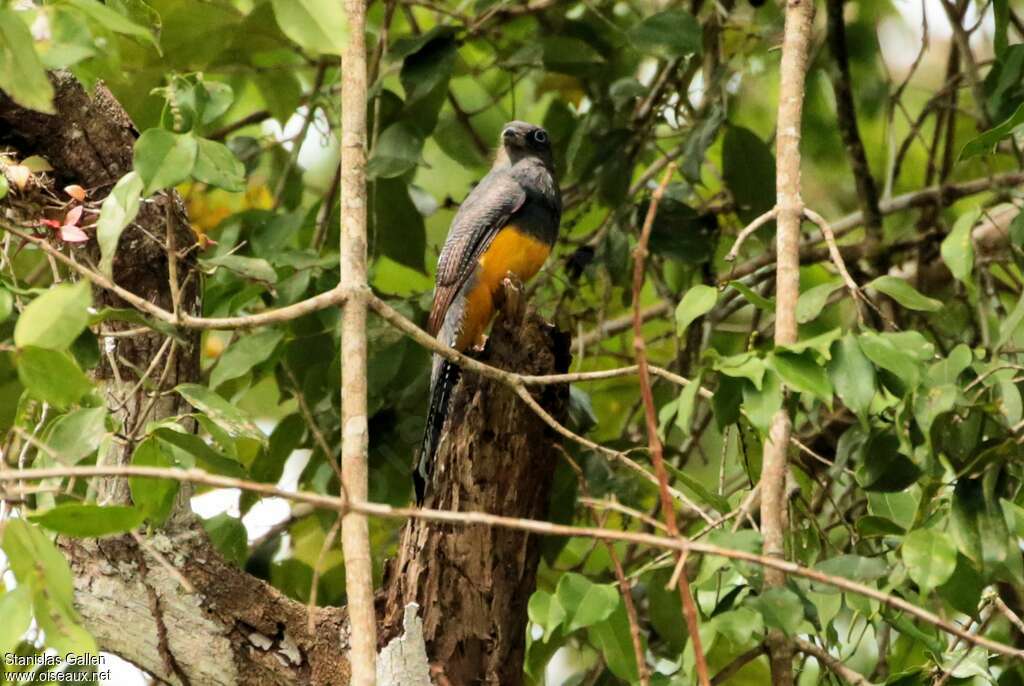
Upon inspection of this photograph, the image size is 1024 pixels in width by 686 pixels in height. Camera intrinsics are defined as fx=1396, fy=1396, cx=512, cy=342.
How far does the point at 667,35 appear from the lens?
455 cm

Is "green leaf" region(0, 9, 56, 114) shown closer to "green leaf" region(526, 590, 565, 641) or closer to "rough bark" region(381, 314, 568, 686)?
"green leaf" region(526, 590, 565, 641)

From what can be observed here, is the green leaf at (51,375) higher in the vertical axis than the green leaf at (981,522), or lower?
higher

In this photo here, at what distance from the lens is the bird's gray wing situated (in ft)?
15.1

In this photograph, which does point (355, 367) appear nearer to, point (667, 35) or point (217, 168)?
point (217, 168)

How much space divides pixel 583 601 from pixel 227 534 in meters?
1.57

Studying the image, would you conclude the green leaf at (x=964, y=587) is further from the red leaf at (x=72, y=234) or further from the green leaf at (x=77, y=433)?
the red leaf at (x=72, y=234)

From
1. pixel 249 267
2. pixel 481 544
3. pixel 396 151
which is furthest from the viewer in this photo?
pixel 396 151

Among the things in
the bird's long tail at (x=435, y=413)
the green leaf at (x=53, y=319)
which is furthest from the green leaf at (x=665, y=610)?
the green leaf at (x=53, y=319)

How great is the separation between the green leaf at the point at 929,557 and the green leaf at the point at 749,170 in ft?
7.46

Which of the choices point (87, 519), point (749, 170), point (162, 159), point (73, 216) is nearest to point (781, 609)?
point (87, 519)

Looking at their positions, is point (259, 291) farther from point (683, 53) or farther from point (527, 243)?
point (683, 53)

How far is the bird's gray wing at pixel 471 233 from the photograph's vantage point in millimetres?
4594

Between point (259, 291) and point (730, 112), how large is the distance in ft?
7.25

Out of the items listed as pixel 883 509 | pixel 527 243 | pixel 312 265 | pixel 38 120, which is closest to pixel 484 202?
pixel 527 243
